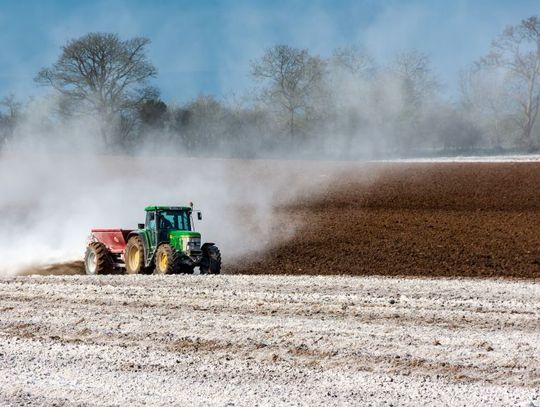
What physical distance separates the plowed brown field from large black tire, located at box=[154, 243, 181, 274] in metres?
3.72

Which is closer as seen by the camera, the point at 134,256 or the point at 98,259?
the point at 134,256

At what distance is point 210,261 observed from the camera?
868 inches

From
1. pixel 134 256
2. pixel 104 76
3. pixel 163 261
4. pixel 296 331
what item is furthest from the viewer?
pixel 104 76

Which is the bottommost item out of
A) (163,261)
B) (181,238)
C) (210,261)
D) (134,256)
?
(210,261)

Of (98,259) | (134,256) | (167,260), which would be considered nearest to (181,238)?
(167,260)

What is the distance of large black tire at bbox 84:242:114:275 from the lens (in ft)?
77.8

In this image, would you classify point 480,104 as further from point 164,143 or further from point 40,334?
point 164,143

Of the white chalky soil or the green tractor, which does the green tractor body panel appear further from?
the white chalky soil

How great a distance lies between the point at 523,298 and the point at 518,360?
222 inches

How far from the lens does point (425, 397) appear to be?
31.2 feet

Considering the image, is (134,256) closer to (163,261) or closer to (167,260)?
(163,261)

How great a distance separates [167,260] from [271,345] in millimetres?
9681

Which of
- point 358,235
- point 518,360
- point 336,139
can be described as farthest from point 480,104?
point 518,360

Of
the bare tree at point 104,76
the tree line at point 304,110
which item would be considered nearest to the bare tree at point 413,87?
the tree line at point 304,110
